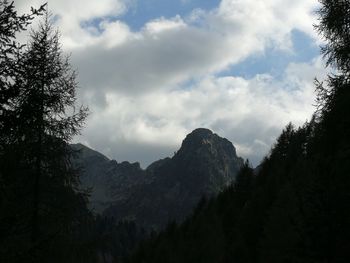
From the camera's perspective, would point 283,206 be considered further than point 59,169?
Yes

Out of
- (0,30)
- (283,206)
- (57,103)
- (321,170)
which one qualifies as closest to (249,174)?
(283,206)

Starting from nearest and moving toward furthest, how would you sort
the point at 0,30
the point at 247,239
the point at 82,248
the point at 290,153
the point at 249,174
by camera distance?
the point at 0,30
the point at 82,248
the point at 247,239
the point at 290,153
the point at 249,174

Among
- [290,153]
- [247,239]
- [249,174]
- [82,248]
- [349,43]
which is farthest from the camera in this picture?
[249,174]

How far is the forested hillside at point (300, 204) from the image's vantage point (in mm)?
11461

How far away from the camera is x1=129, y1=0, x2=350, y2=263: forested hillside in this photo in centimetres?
1146

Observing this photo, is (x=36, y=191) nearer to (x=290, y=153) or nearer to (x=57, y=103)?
(x=57, y=103)

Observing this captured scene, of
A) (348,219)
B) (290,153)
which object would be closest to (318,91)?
(348,219)

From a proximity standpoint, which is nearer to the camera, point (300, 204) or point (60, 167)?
point (60, 167)

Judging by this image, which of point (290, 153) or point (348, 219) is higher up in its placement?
point (290, 153)

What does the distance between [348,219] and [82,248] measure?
8.68 meters

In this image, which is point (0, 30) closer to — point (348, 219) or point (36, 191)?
point (36, 191)

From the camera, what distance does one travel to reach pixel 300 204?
64.5 feet

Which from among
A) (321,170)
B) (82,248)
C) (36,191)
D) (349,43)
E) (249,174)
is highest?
(249,174)

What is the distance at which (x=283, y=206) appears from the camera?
123 feet
